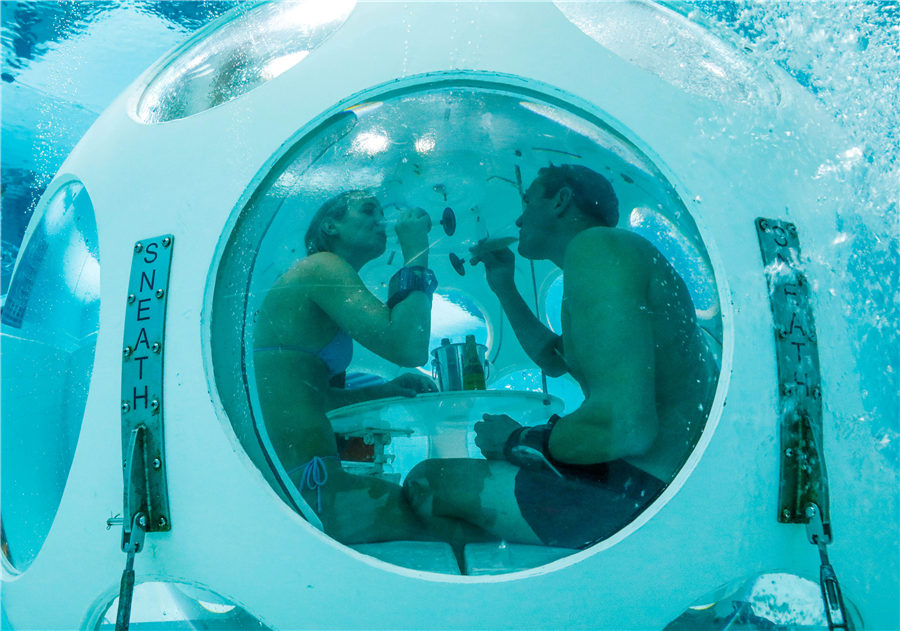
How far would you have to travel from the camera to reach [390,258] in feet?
4.75

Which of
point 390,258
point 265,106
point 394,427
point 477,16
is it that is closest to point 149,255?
point 265,106

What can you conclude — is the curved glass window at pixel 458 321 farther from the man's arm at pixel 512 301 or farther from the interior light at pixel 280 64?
the interior light at pixel 280 64

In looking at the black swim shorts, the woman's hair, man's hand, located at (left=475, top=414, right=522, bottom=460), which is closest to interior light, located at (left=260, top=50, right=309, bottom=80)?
the woman's hair

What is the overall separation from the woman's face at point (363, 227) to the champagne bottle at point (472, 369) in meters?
0.28

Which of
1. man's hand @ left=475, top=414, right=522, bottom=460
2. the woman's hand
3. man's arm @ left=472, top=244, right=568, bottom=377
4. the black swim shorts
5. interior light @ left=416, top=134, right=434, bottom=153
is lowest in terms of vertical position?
the black swim shorts

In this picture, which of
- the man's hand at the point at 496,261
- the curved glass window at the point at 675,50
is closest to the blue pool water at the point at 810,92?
the curved glass window at the point at 675,50

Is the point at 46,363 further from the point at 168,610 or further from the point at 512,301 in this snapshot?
the point at 512,301

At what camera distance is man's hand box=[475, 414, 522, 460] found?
1394 mm

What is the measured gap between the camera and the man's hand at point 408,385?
142 cm

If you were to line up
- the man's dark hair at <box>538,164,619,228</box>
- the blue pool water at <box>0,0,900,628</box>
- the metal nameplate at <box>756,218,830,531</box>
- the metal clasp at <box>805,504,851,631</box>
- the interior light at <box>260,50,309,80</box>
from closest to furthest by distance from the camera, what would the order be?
the metal clasp at <box>805,504,851,631</box>
the metal nameplate at <box>756,218,830,531</box>
the blue pool water at <box>0,0,900,628</box>
the man's dark hair at <box>538,164,619,228</box>
the interior light at <box>260,50,309,80</box>

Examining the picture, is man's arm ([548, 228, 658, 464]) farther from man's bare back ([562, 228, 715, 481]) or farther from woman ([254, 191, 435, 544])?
woman ([254, 191, 435, 544])

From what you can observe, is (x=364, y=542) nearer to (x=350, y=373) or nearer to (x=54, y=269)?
(x=350, y=373)

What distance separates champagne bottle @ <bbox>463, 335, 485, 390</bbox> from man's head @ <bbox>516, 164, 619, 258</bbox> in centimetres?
25

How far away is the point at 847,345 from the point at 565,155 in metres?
0.70
